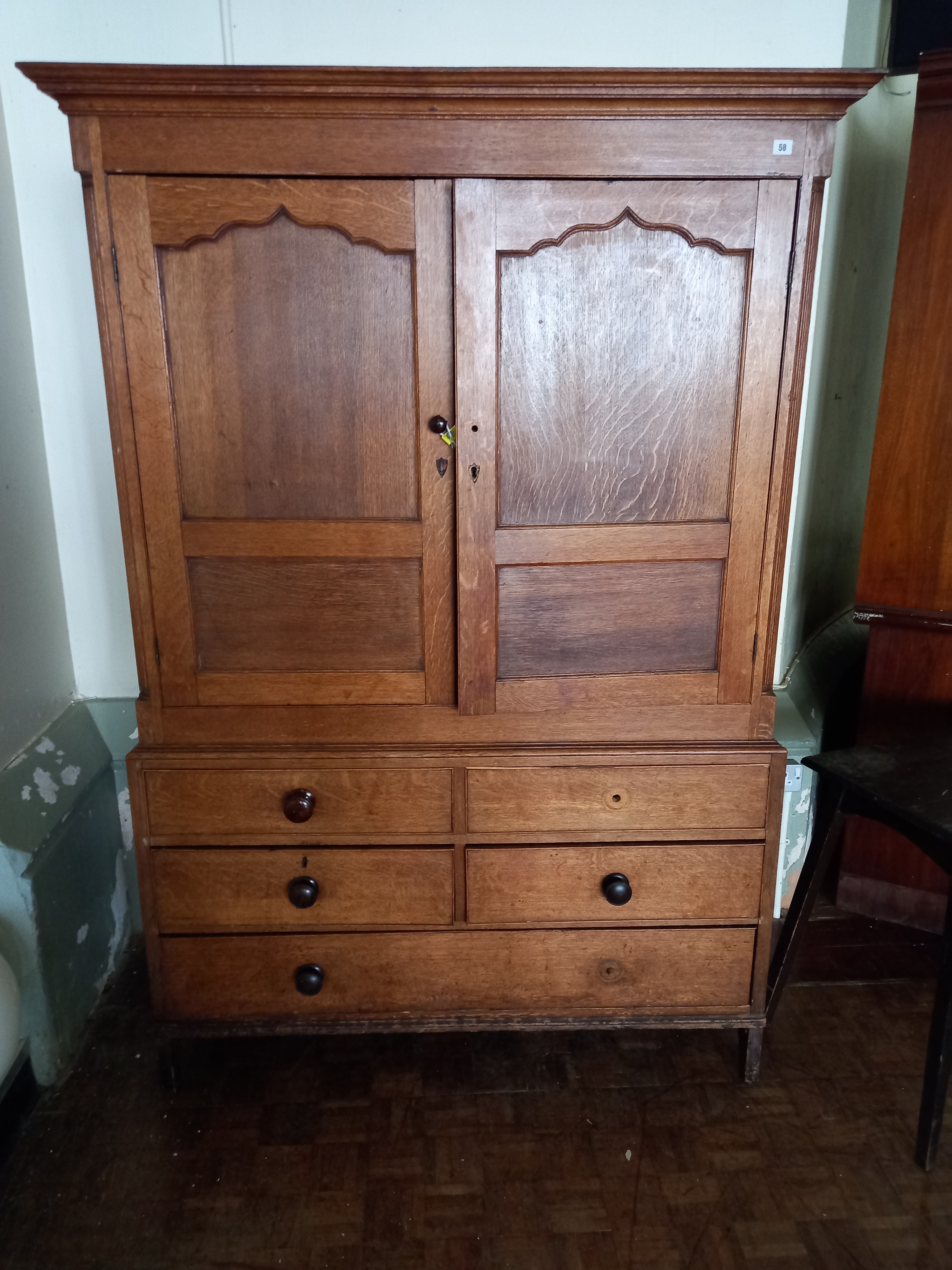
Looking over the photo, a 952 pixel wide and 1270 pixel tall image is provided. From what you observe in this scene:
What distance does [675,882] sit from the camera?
5.87 ft

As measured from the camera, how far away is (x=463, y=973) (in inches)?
71.7

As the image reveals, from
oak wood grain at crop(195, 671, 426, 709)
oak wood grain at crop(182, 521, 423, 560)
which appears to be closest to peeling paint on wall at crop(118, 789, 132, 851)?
oak wood grain at crop(195, 671, 426, 709)

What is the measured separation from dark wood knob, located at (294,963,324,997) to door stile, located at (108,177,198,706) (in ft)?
2.06

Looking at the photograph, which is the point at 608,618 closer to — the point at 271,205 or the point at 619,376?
A: the point at 619,376

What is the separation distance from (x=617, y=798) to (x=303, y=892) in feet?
2.26

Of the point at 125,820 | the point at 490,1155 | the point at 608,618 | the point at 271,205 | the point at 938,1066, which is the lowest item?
the point at 490,1155

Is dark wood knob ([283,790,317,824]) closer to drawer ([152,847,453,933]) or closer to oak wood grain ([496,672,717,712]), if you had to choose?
drawer ([152,847,453,933])

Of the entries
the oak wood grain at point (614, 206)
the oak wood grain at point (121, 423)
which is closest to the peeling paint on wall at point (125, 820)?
the oak wood grain at point (121, 423)

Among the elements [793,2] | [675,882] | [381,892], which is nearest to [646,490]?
[675,882]

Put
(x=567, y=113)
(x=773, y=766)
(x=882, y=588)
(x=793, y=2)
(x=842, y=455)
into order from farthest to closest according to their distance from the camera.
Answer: (x=842, y=455)
(x=882, y=588)
(x=793, y=2)
(x=773, y=766)
(x=567, y=113)

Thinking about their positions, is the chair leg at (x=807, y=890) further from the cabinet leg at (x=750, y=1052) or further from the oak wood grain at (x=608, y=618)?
the oak wood grain at (x=608, y=618)

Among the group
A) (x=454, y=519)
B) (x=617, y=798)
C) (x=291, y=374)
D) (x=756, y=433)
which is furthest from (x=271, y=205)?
(x=617, y=798)

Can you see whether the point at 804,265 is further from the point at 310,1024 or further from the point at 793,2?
the point at 310,1024

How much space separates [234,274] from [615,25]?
3.95 feet
